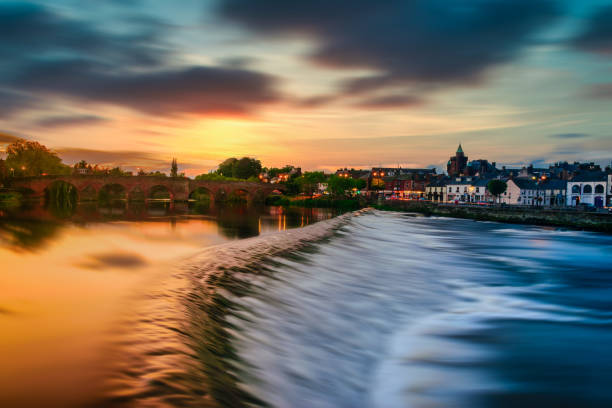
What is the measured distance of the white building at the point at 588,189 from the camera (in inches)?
2438

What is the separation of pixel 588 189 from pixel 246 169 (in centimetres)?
11479

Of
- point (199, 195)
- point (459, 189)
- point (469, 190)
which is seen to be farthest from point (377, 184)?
point (199, 195)

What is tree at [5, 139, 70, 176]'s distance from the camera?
94.2 m

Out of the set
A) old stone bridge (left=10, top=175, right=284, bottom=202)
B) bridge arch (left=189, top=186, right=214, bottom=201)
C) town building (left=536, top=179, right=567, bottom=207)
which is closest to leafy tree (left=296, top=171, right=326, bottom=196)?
old stone bridge (left=10, top=175, right=284, bottom=202)

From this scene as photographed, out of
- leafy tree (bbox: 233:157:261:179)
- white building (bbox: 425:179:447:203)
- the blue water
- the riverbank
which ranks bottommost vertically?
the blue water

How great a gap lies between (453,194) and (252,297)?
93.8m

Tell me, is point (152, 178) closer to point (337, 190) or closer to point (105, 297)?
point (337, 190)

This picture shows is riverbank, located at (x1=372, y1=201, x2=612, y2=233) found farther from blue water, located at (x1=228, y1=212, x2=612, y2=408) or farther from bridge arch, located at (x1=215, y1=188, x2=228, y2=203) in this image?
bridge arch, located at (x1=215, y1=188, x2=228, y2=203)

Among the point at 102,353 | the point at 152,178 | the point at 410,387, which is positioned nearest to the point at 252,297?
the point at 102,353

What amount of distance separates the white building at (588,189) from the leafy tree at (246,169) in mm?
111284

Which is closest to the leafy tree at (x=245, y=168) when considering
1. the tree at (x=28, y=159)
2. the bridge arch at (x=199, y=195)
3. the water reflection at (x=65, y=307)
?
the bridge arch at (x=199, y=195)

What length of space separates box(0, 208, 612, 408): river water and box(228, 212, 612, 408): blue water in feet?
0.10

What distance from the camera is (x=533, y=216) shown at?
42.2 m

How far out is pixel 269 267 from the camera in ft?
38.0
